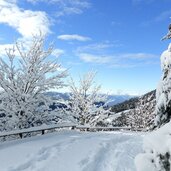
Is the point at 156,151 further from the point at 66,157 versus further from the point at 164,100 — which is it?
the point at 66,157

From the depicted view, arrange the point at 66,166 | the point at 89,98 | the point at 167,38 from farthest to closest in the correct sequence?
the point at 89,98
the point at 66,166
the point at 167,38

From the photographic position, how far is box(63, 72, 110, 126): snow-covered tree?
130 feet

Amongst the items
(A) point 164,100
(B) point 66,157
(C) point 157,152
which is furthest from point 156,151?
(B) point 66,157

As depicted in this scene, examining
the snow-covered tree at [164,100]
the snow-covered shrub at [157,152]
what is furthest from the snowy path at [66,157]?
the snow-covered shrub at [157,152]

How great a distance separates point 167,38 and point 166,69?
4.97 feet

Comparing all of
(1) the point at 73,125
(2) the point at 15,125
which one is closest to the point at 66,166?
(2) the point at 15,125

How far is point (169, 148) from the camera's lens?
3.86 metres

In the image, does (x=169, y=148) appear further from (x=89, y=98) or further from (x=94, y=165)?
(x=89, y=98)

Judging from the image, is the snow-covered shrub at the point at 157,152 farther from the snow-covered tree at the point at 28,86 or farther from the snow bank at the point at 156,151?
the snow-covered tree at the point at 28,86

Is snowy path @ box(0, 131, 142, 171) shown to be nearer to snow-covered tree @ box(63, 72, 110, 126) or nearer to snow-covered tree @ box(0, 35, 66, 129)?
snow-covered tree @ box(0, 35, 66, 129)

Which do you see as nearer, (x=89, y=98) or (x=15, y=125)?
(x=15, y=125)

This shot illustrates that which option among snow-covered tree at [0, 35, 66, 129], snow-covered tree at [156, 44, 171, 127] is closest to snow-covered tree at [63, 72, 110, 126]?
snow-covered tree at [0, 35, 66, 129]

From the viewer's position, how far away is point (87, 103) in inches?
1556

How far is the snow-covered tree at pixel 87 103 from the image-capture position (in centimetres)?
3966
